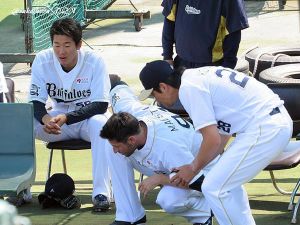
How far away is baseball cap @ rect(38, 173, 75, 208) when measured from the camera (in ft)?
19.5

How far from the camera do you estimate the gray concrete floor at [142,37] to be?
40.1ft

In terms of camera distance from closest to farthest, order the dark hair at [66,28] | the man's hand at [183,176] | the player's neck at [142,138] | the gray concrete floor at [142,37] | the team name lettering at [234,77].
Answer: the team name lettering at [234,77] → the man's hand at [183,176] → the player's neck at [142,138] → the dark hair at [66,28] → the gray concrete floor at [142,37]

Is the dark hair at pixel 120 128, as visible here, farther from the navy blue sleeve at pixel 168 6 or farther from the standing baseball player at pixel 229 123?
the navy blue sleeve at pixel 168 6

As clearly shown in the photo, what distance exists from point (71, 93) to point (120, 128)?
1.49 m

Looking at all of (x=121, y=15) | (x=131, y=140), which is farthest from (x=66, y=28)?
(x=121, y=15)

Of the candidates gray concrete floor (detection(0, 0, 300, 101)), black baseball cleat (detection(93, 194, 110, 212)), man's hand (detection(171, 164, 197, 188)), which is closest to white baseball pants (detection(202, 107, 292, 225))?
man's hand (detection(171, 164, 197, 188))

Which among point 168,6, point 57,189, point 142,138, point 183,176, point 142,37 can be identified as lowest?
point 142,37

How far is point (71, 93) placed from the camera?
20.9 ft

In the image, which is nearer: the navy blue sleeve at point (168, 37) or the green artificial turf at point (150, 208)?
the green artificial turf at point (150, 208)

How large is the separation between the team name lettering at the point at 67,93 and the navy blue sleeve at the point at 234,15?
120 centimetres

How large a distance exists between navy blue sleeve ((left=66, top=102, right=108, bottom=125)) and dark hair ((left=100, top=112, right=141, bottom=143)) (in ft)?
3.90

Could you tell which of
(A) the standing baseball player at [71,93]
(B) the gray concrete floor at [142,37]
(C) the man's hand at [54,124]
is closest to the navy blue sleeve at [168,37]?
(A) the standing baseball player at [71,93]

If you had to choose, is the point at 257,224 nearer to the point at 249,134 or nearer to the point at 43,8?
the point at 249,134

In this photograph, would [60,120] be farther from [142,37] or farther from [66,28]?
[142,37]
